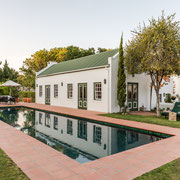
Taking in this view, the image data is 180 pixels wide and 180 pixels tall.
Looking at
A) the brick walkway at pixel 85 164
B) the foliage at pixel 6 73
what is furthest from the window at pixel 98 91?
the foliage at pixel 6 73

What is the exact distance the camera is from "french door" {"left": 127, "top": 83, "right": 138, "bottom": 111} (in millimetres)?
14542

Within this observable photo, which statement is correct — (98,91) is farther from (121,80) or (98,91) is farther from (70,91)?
(70,91)

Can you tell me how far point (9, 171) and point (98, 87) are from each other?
1132 cm

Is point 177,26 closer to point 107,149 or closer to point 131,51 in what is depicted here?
point 131,51

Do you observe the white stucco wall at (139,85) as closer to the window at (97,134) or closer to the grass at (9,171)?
the window at (97,134)

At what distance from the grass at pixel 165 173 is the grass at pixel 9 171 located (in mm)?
2458

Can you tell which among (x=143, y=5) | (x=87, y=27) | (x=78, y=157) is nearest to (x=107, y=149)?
(x=78, y=157)

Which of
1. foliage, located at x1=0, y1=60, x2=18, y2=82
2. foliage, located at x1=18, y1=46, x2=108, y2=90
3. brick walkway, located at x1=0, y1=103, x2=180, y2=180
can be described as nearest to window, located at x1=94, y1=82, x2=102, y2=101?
brick walkway, located at x1=0, y1=103, x2=180, y2=180

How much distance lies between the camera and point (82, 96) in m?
15.9

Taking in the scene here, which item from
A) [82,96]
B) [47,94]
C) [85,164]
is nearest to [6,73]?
[47,94]

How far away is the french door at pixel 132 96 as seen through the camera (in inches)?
573

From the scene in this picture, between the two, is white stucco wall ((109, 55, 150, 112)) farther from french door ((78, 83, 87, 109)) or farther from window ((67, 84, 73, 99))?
window ((67, 84, 73, 99))

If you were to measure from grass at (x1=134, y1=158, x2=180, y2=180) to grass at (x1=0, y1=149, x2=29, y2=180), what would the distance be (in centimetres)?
246

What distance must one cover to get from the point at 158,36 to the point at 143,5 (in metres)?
7.73
